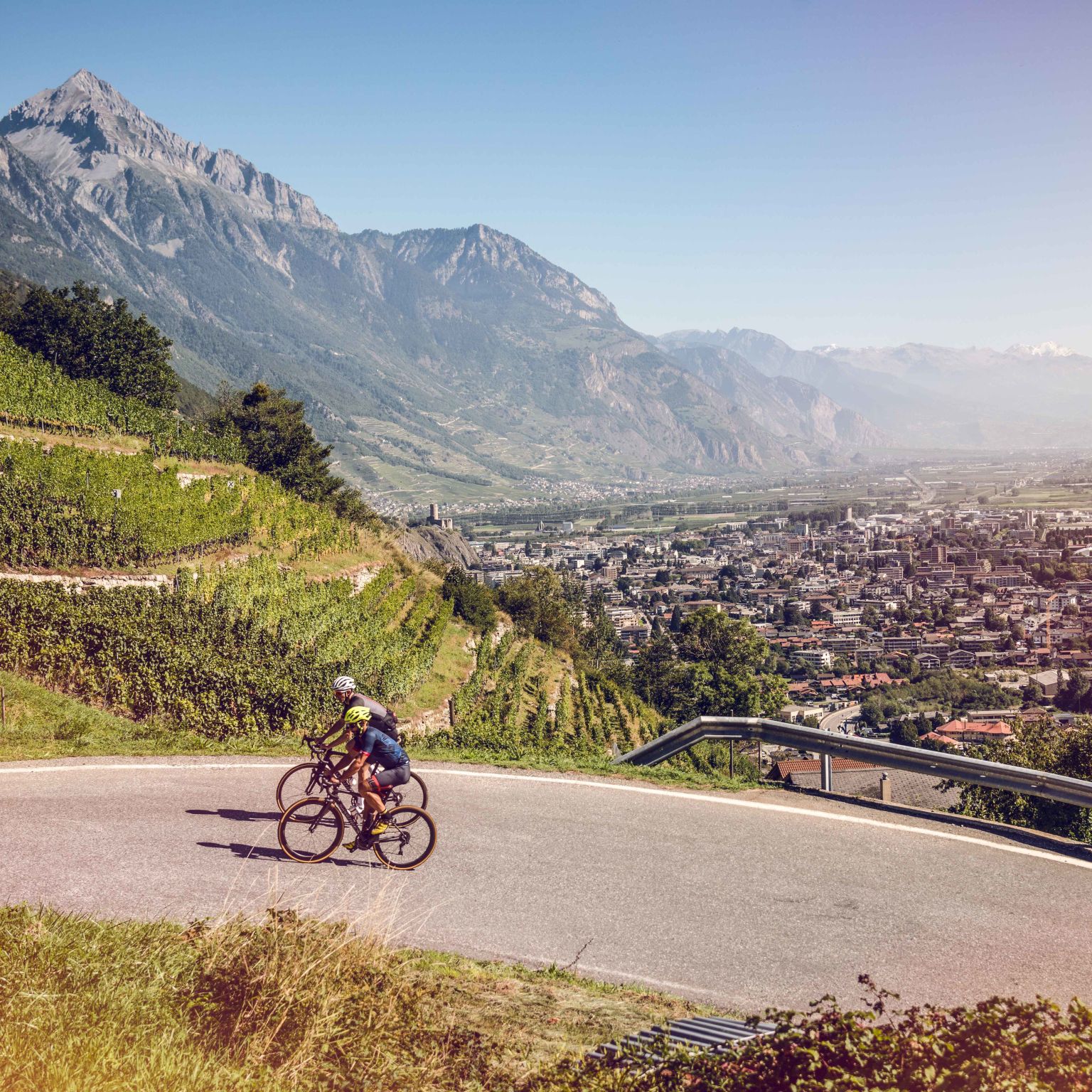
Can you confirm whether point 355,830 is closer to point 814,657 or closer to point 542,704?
point 542,704

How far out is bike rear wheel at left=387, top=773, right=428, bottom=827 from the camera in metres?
8.52

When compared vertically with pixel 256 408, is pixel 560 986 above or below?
below

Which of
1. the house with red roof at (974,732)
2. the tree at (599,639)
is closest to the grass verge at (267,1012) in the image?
the house with red roof at (974,732)

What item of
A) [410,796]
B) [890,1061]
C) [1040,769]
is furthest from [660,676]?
[890,1061]

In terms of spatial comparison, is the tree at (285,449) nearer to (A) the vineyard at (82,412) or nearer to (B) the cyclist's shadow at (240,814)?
(A) the vineyard at (82,412)

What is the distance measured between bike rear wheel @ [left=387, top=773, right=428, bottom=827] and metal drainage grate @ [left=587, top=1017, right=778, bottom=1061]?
375 cm

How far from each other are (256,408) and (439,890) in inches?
1741

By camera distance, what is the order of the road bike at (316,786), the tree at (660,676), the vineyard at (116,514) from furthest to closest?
the tree at (660,676), the vineyard at (116,514), the road bike at (316,786)

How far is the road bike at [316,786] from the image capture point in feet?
28.3

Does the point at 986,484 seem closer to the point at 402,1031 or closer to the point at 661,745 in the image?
the point at 661,745

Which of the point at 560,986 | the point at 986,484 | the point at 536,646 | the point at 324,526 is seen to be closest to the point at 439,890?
the point at 560,986

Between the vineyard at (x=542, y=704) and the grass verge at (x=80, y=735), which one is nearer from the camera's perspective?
the grass verge at (x=80, y=735)

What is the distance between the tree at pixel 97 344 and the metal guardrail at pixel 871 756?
4089 cm

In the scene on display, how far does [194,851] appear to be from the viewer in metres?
8.17
